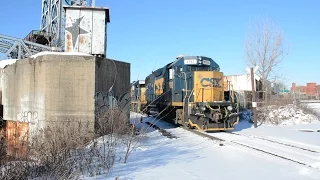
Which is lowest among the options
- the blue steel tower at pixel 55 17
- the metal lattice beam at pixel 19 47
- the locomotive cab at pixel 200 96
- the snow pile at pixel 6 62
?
the locomotive cab at pixel 200 96

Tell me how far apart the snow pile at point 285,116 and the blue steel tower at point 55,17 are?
59.9 feet

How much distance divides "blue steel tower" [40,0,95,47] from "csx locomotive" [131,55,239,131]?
15.7m

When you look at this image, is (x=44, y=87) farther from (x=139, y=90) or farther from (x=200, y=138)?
(x=139, y=90)

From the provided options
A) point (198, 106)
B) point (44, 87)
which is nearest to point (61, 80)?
point (44, 87)

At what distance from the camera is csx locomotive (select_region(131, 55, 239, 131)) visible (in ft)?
42.4

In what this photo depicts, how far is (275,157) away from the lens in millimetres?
7707

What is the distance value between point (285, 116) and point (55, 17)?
26.1 meters

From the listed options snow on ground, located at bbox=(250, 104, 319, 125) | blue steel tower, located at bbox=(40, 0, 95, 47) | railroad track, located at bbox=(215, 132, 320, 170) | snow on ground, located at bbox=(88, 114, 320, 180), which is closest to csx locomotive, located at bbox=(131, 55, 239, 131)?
railroad track, located at bbox=(215, 132, 320, 170)

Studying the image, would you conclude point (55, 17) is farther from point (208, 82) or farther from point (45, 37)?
point (208, 82)

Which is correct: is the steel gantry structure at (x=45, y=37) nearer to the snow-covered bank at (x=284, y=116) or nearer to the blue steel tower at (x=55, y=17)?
the blue steel tower at (x=55, y=17)

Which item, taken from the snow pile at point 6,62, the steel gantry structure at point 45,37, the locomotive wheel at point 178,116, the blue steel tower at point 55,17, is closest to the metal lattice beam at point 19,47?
the steel gantry structure at point 45,37

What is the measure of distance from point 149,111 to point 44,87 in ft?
44.6

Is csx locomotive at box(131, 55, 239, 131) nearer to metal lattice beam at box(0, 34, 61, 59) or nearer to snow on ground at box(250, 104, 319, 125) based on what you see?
snow on ground at box(250, 104, 319, 125)

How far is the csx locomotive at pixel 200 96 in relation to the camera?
12.9 m
